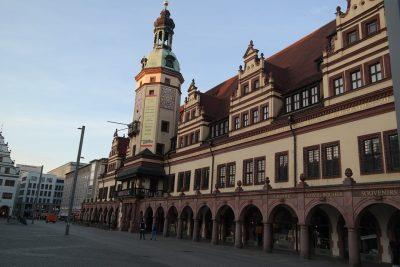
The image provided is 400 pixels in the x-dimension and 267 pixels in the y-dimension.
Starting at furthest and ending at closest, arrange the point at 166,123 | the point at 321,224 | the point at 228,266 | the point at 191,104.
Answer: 1. the point at 166,123
2. the point at 191,104
3. the point at 321,224
4. the point at 228,266

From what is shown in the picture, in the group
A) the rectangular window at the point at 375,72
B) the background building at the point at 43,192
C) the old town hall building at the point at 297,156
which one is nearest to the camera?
the old town hall building at the point at 297,156

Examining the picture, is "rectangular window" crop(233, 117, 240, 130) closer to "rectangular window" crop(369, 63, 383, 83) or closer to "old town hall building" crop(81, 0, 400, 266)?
"old town hall building" crop(81, 0, 400, 266)

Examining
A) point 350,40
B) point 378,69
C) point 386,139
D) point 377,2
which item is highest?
point 377,2

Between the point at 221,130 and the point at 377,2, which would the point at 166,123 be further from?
the point at 377,2

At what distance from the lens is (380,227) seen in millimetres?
21219

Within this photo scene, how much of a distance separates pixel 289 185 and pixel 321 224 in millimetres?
3538

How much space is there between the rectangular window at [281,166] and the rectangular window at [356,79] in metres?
7.04

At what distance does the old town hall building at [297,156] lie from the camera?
69.6 feet

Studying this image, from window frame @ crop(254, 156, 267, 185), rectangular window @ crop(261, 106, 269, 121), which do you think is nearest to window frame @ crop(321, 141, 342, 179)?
window frame @ crop(254, 156, 267, 185)

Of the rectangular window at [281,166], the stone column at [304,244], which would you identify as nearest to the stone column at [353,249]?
the stone column at [304,244]

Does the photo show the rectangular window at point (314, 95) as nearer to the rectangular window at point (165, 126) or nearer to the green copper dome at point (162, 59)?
the rectangular window at point (165, 126)

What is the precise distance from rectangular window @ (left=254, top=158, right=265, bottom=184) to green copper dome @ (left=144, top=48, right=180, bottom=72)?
27184 millimetres

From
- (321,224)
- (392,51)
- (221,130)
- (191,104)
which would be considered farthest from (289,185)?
(392,51)

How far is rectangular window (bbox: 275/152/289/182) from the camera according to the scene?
27781mm
